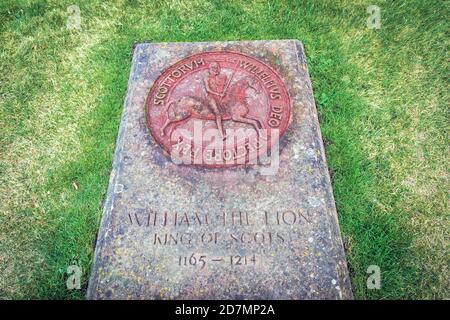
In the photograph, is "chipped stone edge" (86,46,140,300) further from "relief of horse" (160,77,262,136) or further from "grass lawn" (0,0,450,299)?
"relief of horse" (160,77,262,136)

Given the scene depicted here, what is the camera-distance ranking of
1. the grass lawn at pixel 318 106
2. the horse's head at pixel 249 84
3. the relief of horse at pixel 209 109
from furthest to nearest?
the horse's head at pixel 249 84 → the relief of horse at pixel 209 109 → the grass lawn at pixel 318 106

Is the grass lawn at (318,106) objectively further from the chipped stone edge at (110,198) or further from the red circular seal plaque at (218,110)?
the red circular seal plaque at (218,110)

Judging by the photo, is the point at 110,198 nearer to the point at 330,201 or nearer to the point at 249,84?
the point at 249,84

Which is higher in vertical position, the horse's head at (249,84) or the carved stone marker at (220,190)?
the horse's head at (249,84)

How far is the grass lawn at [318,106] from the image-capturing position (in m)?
2.23

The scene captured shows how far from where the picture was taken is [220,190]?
2.23 m

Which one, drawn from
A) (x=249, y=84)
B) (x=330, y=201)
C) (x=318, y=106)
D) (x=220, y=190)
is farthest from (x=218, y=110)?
(x=330, y=201)

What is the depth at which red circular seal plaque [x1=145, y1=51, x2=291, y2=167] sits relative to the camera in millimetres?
2324

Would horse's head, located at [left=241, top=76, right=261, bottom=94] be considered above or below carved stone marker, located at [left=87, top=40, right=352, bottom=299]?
above

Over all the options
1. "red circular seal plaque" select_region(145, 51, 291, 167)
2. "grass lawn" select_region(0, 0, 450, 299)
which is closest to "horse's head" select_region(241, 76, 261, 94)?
"red circular seal plaque" select_region(145, 51, 291, 167)

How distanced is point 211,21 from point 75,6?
49.7 inches

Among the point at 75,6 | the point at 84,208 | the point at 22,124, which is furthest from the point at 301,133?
the point at 75,6

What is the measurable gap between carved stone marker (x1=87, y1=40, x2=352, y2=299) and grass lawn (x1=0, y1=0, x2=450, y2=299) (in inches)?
9.1

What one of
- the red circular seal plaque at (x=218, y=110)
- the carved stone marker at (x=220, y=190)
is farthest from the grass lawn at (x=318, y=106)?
the red circular seal plaque at (x=218, y=110)
